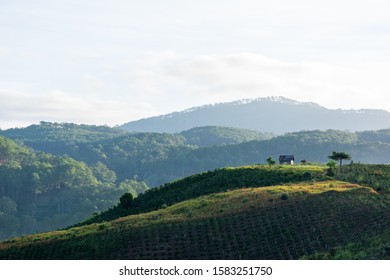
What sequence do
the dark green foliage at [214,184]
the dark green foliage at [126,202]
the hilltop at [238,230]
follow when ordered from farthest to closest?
1. the dark green foliage at [126,202]
2. the dark green foliage at [214,184]
3. the hilltop at [238,230]

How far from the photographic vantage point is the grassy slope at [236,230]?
7175 cm

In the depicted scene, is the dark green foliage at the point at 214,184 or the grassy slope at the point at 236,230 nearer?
the grassy slope at the point at 236,230

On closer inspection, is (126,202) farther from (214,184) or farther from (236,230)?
(236,230)

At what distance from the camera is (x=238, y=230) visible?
77062 mm

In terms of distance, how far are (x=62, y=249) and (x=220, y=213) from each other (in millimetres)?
19701

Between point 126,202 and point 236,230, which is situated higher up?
point 126,202

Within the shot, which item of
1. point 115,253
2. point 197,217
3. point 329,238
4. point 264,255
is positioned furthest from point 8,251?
point 329,238

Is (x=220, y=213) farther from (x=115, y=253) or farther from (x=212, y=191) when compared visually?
(x=212, y=191)

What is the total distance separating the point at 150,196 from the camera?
116 meters

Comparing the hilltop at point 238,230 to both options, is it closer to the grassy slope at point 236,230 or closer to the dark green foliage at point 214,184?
the grassy slope at point 236,230

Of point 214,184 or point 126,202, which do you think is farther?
point 126,202

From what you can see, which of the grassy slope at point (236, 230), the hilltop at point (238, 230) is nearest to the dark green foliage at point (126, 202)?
the hilltop at point (238, 230)

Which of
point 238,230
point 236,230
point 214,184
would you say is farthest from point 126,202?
point 238,230

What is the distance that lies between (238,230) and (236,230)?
0.77ft
